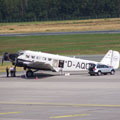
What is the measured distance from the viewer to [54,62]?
→ 156 feet

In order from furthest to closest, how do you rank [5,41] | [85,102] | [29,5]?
[29,5]
[5,41]
[85,102]

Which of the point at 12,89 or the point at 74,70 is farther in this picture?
the point at 74,70

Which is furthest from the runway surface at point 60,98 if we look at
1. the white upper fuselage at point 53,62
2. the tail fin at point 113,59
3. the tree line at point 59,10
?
the tree line at point 59,10

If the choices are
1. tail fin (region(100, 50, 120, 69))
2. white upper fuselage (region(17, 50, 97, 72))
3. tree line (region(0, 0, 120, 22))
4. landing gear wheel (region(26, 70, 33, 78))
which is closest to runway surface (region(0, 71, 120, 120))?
landing gear wheel (region(26, 70, 33, 78))

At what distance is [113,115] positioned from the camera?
23.1 meters

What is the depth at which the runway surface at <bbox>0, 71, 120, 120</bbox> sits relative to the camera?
23.7m

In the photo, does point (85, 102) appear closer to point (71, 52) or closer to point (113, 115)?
point (113, 115)

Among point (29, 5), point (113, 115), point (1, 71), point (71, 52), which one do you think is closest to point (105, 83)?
point (113, 115)

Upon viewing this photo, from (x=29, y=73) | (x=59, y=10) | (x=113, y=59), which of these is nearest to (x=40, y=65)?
(x=29, y=73)

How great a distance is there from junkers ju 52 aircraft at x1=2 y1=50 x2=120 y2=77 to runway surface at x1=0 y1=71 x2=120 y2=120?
6.76 ft

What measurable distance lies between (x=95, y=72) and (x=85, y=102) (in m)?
17.2

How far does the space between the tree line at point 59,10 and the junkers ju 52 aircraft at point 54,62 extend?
296ft

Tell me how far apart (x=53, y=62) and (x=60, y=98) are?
17.6 m

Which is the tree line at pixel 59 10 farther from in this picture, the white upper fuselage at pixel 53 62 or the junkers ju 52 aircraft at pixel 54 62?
the white upper fuselage at pixel 53 62
